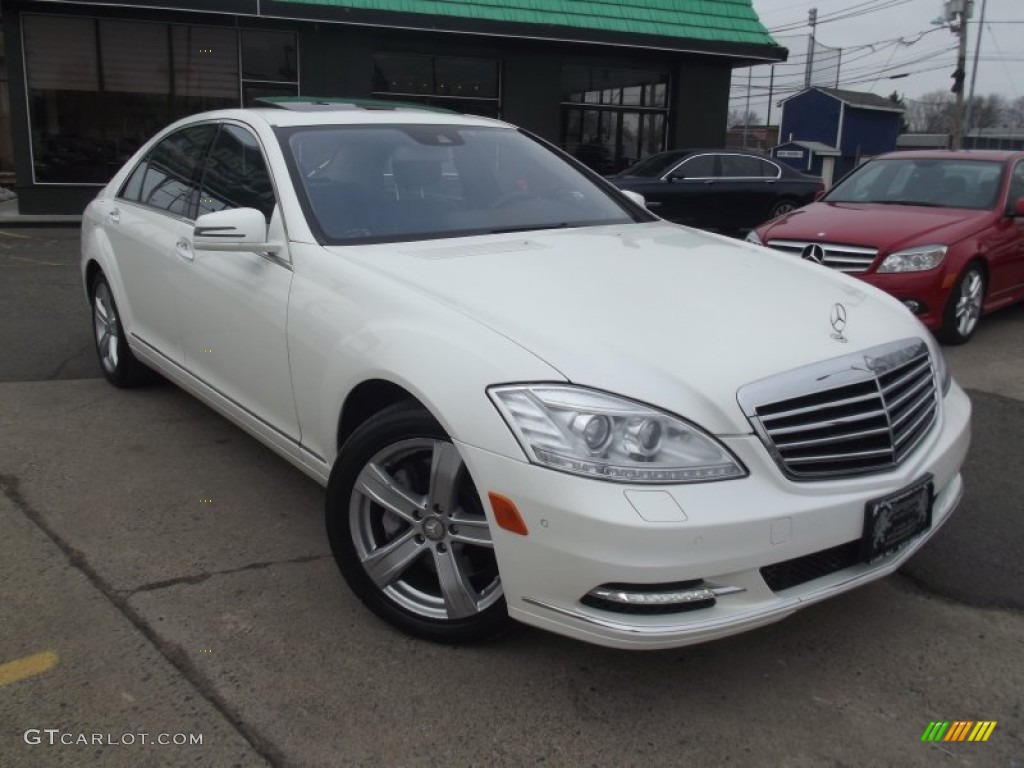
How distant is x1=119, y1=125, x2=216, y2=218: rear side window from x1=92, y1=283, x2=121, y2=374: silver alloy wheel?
2.09 ft

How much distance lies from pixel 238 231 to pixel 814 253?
4.98 m

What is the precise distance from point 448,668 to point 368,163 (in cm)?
210

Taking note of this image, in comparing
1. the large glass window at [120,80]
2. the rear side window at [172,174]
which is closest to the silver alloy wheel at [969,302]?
the rear side window at [172,174]

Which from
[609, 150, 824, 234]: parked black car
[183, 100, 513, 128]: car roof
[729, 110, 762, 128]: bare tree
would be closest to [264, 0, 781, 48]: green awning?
[609, 150, 824, 234]: parked black car

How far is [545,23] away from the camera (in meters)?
15.8

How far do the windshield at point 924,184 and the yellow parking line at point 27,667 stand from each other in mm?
7244

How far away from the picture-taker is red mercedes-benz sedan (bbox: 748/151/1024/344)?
22.1 ft

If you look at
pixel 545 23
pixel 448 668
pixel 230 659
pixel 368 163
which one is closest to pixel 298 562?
pixel 230 659

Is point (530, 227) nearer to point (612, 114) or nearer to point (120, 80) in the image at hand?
point (120, 80)

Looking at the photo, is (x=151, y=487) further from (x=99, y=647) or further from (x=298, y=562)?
(x=99, y=647)

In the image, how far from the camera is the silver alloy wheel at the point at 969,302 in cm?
694

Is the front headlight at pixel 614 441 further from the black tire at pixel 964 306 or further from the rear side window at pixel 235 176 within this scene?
the black tire at pixel 964 306

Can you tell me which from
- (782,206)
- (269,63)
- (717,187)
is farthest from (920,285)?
(269,63)

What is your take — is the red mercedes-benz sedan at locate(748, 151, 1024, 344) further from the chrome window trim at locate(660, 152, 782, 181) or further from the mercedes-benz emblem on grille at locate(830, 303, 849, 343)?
the chrome window trim at locate(660, 152, 782, 181)
